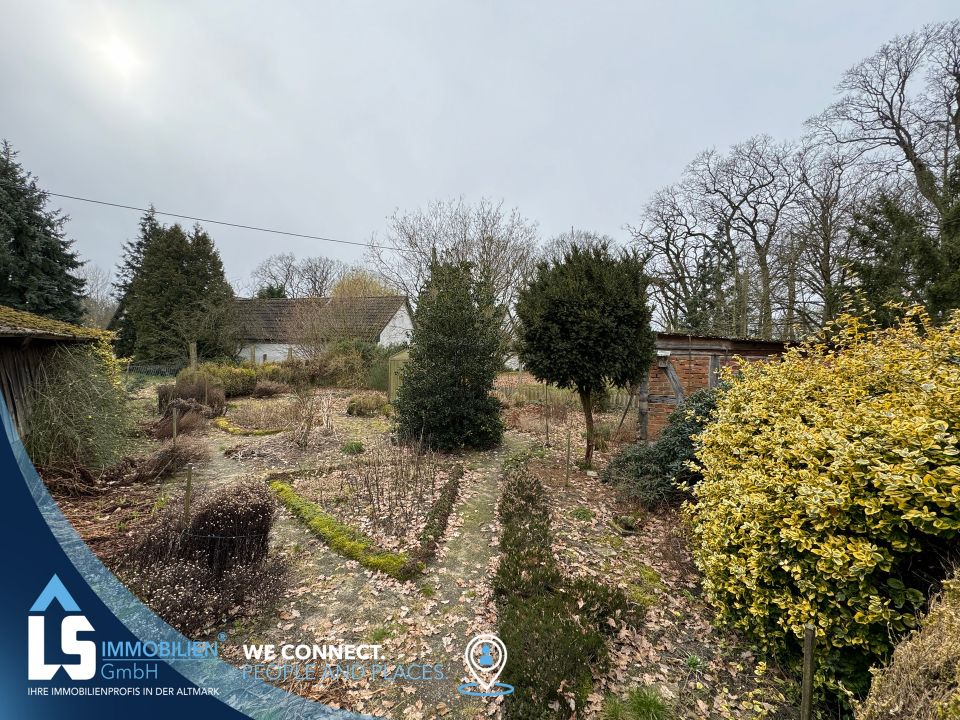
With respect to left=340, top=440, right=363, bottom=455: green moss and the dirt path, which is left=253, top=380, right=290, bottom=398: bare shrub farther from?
the dirt path

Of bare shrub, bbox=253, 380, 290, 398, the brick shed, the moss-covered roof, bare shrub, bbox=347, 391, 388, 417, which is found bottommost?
bare shrub, bbox=347, 391, 388, 417

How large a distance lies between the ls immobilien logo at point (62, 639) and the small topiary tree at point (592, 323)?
653cm

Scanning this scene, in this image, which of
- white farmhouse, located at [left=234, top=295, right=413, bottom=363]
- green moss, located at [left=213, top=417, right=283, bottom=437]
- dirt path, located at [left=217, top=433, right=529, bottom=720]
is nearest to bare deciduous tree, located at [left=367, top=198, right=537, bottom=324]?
white farmhouse, located at [left=234, top=295, right=413, bottom=363]

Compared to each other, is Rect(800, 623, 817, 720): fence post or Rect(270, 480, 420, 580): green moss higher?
Rect(800, 623, 817, 720): fence post

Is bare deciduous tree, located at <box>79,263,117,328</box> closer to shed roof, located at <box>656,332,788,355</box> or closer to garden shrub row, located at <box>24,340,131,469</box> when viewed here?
garden shrub row, located at <box>24,340,131,469</box>

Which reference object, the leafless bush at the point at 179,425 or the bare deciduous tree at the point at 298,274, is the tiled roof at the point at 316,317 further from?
the leafless bush at the point at 179,425

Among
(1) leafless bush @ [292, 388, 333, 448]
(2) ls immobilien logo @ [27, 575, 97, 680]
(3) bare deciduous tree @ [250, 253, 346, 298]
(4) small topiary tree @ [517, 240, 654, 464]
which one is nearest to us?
(2) ls immobilien logo @ [27, 575, 97, 680]

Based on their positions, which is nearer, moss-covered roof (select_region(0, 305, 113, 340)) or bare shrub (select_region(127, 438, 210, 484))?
moss-covered roof (select_region(0, 305, 113, 340))

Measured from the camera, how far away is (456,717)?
2744 mm

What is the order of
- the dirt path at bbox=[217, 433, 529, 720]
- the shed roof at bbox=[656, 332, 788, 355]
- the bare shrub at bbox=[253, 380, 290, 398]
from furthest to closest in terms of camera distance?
1. the bare shrub at bbox=[253, 380, 290, 398]
2. the shed roof at bbox=[656, 332, 788, 355]
3. the dirt path at bbox=[217, 433, 529, 720]

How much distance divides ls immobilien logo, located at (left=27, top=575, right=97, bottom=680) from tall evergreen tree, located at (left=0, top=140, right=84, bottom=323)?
20.1 meters

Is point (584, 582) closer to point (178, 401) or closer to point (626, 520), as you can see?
point (626, 520)

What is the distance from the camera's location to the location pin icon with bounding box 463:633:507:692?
9.93 ft

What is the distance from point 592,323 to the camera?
7023 millimetres
